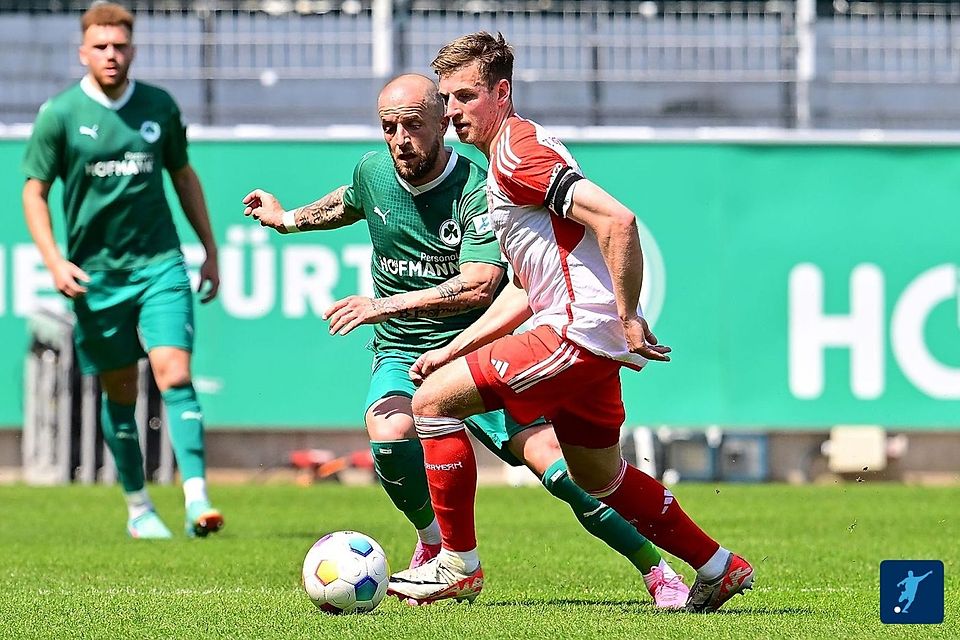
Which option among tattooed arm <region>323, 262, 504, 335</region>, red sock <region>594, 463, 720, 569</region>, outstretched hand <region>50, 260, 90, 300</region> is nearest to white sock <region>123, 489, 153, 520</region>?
outstretched hand <region>50, 260, 90, 300</region>

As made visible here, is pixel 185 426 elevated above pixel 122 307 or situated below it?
below

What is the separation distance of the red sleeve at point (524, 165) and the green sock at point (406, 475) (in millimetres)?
1152

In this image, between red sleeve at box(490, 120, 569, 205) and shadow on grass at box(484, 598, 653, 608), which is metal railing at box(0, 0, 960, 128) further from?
red sleeve at box(490, 120, 569, 205)

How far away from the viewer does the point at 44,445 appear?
13.1 metres

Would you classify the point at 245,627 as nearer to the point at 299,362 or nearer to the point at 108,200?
the point at 108,200

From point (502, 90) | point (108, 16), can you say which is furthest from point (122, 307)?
point (502, 90)

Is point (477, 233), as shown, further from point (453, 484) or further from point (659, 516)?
point (659, 516)

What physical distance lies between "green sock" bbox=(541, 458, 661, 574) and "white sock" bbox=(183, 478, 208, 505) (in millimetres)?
2666

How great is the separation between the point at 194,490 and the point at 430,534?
2126 millimetres

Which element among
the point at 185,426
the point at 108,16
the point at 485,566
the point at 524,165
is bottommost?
the point at 485,566

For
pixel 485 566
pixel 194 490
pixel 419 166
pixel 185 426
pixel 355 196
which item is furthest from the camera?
pixel 185 426

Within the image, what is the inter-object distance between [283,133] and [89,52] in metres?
4.91

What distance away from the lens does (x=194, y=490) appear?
8008 mm

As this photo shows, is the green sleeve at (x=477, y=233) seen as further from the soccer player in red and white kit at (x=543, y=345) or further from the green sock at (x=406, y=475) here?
the green sock at (x=406, y=475)
